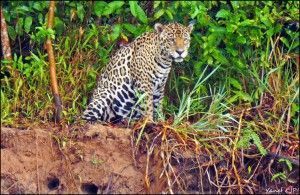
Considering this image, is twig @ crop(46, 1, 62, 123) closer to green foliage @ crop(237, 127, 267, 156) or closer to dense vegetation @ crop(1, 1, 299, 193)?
dense vegetation @ crop(1, 1, 299, 193)

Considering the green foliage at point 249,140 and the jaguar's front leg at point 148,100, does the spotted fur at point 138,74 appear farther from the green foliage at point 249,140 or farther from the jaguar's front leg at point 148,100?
the green foliage at point 249,140

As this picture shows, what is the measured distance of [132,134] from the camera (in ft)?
31.1

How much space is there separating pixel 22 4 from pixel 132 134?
7.04 ft

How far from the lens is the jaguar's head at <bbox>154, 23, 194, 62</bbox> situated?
32.9ft

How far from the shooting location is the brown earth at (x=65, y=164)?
9.27 metres


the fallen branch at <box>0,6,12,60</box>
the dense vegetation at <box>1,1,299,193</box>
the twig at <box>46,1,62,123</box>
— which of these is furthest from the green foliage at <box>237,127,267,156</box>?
the fallen branch at <box>0,6,12,60</box>

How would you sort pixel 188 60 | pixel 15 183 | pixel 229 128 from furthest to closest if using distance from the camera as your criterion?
pixel 188 60 → pixel 229 128 → pixel 15 183

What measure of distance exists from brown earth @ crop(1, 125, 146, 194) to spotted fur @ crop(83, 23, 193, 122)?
81cm

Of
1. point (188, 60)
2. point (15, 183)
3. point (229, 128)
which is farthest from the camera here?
point (188, 60)

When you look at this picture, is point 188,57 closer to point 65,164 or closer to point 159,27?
point 159,27

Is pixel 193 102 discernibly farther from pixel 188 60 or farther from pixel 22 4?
pixel 22 4

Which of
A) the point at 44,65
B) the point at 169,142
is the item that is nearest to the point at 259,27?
the point at 169,142

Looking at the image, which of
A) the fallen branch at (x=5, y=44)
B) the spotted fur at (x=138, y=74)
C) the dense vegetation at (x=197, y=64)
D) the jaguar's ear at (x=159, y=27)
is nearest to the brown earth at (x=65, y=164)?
the dense vegetation at (x=197, y=64)

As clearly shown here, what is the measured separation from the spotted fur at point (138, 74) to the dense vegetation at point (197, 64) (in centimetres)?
18
